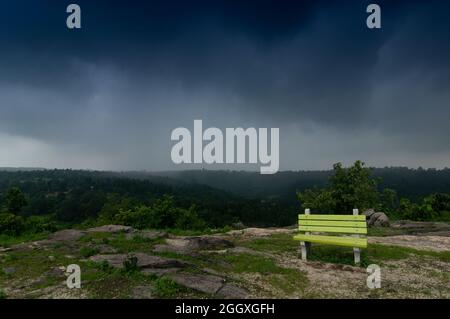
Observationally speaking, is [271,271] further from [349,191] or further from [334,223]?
[349,191]

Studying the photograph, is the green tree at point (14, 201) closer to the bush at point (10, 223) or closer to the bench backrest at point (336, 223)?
the bush at point (10, 223)

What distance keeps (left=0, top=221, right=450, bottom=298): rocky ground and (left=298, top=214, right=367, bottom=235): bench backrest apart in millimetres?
1120

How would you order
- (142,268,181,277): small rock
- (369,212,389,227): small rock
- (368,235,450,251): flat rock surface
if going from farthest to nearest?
(369,212,389,227): small rock < (368,235,450,251): flat rock surface < (142,268,181,277): small rock

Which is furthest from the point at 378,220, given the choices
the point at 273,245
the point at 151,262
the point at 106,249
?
the point at 151,262

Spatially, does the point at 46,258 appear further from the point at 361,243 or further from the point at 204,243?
the point at 361,243

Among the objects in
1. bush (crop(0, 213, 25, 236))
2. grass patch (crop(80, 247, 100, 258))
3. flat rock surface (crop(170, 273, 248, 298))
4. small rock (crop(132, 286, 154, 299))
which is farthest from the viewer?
bush (crop(0, 213, 25, 236))

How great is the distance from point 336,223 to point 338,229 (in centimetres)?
22

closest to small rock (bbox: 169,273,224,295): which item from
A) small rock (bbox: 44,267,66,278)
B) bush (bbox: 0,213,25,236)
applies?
small rock (bbox: 44,267,66,278)

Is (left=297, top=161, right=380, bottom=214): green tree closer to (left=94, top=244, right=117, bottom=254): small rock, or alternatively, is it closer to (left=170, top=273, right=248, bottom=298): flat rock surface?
(left=94, top=244, right=117, bottom=254): small rock

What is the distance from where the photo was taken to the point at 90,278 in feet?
32.6

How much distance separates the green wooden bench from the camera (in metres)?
11.4
